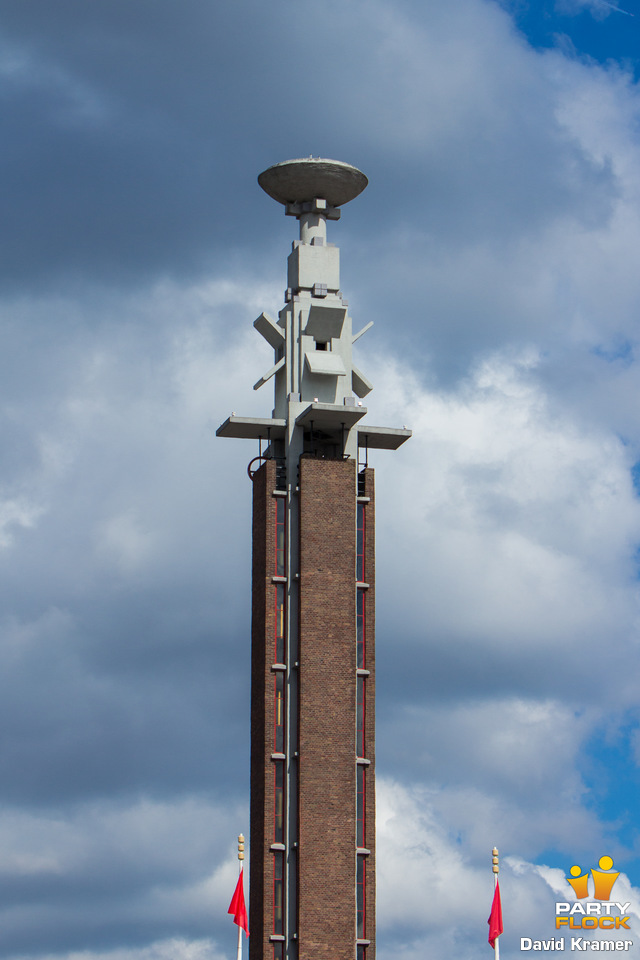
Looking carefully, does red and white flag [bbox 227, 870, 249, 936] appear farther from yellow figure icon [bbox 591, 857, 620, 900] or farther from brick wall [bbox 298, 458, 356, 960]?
yellow figure icon [bbox 591, 857, 620, 900]

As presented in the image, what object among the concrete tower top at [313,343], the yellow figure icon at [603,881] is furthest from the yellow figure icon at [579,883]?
the concrete tower top at [313,343]

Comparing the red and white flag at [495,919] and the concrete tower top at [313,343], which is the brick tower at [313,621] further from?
the red and white flag at [495,919]

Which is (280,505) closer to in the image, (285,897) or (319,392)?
(319,392)

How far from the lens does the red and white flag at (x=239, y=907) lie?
91250 mm

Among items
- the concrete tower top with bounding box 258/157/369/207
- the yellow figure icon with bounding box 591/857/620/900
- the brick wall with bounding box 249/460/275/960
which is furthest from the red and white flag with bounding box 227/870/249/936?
the concrete tower top with bounding box 258/157/369/207

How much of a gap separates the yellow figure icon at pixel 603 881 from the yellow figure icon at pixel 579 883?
39cm

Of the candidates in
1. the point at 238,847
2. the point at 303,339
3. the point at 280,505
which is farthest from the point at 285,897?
the point at 303,339

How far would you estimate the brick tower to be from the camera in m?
91.1

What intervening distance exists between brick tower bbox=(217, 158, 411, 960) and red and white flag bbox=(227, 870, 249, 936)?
76 centimetres

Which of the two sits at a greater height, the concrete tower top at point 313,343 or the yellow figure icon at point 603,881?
the concrete tower top at point 313,343

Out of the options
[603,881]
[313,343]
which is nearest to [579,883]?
[603,881]

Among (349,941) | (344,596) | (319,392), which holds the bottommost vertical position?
(349,941)

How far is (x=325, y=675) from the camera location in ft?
305

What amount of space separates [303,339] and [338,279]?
3.60 meters
